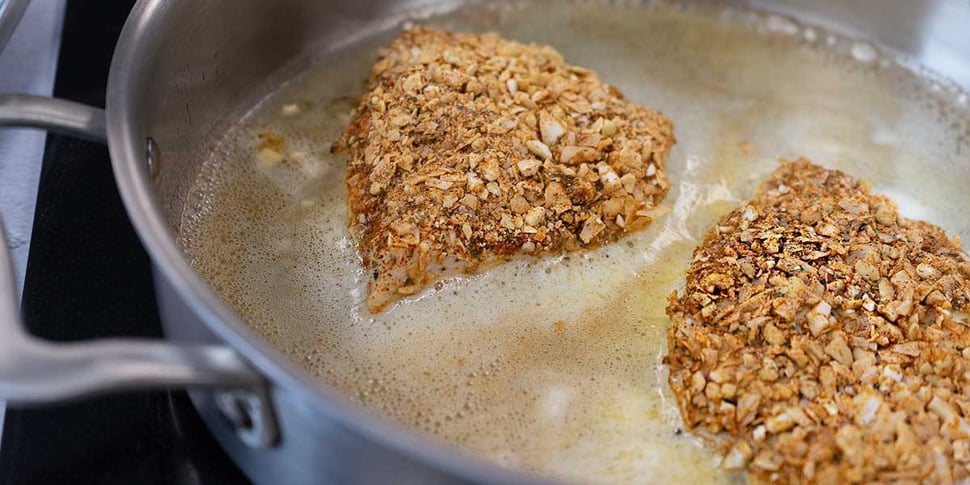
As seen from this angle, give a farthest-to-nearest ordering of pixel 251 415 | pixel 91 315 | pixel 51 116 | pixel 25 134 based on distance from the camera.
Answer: pixel 25 134 < pixel 91 315 < pixel 51 116 < pixel 251 415

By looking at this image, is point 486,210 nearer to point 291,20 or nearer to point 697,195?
point 697,195

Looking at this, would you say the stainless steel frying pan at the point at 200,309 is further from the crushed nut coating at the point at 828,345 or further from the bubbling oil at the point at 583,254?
the crushed nut coating at the point at 828,345

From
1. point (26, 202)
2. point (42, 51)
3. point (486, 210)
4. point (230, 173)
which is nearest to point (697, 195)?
point (486, 210)

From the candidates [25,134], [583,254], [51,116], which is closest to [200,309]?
[51,116]

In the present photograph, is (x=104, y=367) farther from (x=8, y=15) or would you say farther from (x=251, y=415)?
(x=8, y=15)

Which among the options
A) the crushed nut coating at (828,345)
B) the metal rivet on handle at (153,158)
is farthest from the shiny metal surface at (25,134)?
the crushed nut coating at (828,345)

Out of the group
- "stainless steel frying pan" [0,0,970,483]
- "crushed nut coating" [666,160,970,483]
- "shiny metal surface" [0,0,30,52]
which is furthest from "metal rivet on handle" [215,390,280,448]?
"shiny metal surface" [0,0,30,52]
